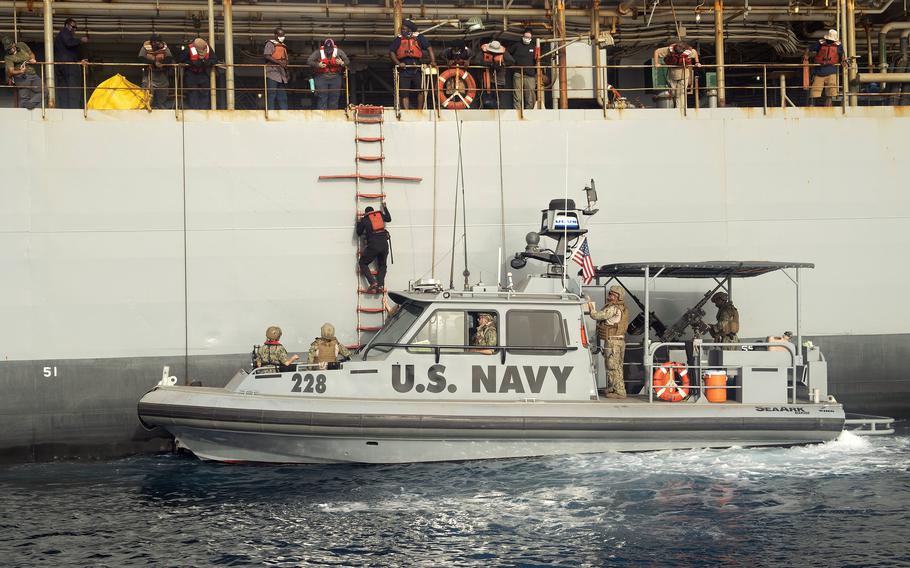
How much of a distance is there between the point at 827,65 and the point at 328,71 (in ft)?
22.8

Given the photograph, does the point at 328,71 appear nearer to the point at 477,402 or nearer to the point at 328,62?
the point at 328,62

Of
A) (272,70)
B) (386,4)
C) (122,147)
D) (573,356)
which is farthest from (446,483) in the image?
(386,4)

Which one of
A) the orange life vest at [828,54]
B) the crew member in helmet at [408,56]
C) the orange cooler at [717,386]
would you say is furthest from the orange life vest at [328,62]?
the orange life vest at [828,54]

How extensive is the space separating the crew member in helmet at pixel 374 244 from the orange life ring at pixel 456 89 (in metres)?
1.93

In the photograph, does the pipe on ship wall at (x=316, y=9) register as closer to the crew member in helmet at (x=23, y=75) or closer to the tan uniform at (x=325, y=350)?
the crew member in helmet at (x=23, y=75)

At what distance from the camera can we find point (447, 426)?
31.9 ft

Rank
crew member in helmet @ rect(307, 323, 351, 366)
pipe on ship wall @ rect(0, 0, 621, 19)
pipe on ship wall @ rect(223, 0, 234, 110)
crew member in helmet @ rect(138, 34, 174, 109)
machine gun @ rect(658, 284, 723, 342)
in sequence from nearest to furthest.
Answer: crew member in helmet @ rect(307, 323, 351, 366) < machine gun @ rect(658, 284, 723, 342) < pipe on ship wall @ rect(223, 0, 234, 110) < crew member in helmet @ rect(138, 34, 174, 109) < pipe on ship wall @ rect(0, 0, 621, 19)

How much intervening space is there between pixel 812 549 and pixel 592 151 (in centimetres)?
644

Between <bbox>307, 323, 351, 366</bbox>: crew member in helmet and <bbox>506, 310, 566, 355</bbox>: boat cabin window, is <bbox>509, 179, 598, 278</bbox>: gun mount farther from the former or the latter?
<bbox>307, 323, 351, 366</bbox>: crew member in helmet

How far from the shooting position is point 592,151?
12719mm

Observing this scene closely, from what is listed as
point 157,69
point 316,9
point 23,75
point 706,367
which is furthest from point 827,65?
point 23,75

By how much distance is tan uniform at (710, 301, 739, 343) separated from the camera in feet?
37.4

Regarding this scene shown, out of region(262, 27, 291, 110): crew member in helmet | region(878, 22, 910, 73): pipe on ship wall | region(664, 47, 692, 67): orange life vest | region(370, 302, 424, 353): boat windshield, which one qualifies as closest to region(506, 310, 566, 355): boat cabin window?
region(370, 302, 424, 353): boat windshield

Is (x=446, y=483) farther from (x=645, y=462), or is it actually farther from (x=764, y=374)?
(x=764, y=374)
